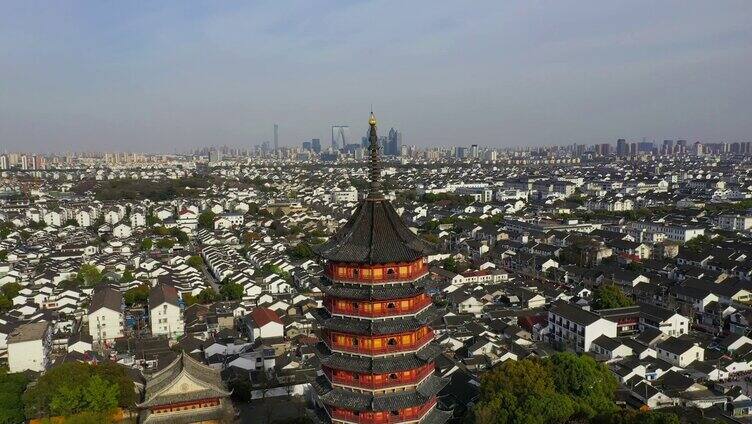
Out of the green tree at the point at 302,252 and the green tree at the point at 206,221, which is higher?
the green tree at the point at 206,221

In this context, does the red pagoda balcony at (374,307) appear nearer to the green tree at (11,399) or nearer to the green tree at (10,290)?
the green tree at (11,399)

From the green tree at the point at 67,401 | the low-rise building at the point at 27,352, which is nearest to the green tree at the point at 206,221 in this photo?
the low-rise building at the point at 27,352

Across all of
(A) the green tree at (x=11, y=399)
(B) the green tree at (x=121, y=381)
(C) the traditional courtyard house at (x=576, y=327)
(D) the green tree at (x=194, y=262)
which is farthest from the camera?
(D) the green tree at (x=194, y=262)

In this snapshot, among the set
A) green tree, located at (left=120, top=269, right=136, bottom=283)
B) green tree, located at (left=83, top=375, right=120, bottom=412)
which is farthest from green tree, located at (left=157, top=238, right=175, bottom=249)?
green tree, located at (left=83, top=375, right=120, bottom=412)

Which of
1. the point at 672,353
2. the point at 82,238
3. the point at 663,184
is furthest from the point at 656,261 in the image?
the point at 663,184

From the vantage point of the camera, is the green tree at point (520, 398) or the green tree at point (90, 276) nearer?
the green tree at point (520, 398)

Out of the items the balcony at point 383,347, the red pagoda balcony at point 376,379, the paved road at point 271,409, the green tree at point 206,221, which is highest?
the balcony at point 383,347

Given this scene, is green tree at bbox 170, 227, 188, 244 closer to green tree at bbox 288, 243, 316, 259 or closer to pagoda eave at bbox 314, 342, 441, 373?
green tree at bbox 288, 243, 316, 259
